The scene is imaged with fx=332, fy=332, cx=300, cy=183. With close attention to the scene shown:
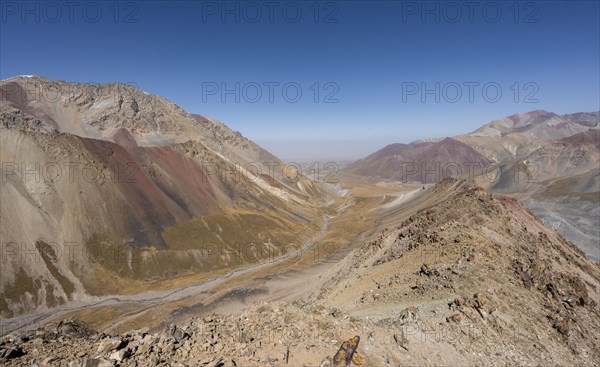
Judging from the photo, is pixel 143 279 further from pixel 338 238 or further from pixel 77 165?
pixel 338 238

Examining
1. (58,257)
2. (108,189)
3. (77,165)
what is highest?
(77,165)

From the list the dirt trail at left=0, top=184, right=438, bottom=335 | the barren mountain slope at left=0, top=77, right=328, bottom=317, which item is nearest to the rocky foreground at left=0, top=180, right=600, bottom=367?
the dirt trail at left=0, top=184, right=438, bottom=335

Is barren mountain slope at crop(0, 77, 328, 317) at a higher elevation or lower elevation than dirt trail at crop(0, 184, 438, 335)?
higher

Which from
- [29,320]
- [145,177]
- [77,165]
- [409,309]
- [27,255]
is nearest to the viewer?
[409,309]

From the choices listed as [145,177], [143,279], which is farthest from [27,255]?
[145,177]

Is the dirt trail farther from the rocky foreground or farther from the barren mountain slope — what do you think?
the rocky foreground

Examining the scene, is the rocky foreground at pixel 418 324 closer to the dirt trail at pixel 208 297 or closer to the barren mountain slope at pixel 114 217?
the dirt trail at pixel 208 297

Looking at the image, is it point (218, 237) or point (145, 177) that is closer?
point (218, 237)

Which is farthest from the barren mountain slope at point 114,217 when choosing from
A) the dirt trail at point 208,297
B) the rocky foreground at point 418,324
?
the rocky foreground at point 418,324

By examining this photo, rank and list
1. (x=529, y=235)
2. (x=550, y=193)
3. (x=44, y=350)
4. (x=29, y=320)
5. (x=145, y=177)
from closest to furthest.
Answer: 1. (x=44, y=350)
2. (x=529, y=235)
3. (x=29, y=320)
4. (x=145, y=177)
5. (x=550, y=193)
